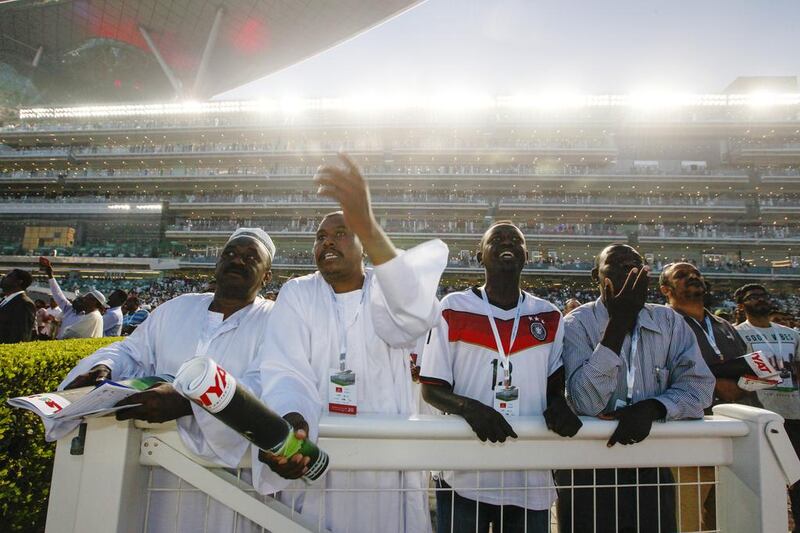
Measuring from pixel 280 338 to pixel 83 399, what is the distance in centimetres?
60

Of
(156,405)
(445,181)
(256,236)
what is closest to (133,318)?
(256,236)

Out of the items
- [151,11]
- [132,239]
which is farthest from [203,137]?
[151,11]

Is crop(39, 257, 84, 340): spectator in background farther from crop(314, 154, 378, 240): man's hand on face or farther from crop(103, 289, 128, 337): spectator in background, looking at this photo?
crop(314, 154, 378, 240): man's hand on face

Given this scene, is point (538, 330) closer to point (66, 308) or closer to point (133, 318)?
point (66, 308)

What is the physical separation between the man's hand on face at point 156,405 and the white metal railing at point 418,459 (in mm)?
61

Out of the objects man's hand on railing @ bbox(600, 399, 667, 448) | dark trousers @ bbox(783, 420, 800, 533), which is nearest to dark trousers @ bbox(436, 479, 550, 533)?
man's hand on railing @ bbox(600, 399, 667, 448)

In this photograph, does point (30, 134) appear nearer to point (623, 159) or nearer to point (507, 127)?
point (507, 127)

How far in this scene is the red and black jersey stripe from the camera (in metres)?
1.91

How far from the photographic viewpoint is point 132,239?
107ft

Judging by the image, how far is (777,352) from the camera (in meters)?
3.55

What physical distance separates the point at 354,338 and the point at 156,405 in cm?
68

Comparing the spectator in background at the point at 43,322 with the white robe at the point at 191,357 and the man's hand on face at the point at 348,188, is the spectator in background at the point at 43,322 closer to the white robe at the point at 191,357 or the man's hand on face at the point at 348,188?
the white robe at the point at 191,357

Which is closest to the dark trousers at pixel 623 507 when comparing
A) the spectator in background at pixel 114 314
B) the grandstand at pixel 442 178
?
the spectator in background at pixel 114 314

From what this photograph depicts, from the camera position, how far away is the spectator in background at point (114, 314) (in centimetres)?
770
